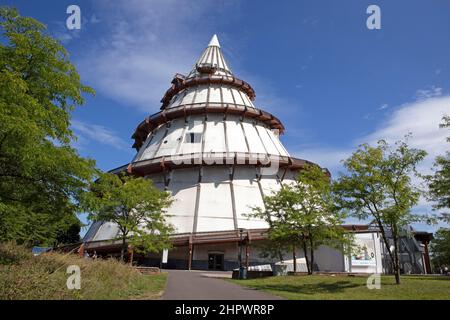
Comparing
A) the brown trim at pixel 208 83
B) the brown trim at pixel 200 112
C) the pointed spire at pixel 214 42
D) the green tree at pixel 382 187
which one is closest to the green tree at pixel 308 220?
the green tree at pixel 382 187

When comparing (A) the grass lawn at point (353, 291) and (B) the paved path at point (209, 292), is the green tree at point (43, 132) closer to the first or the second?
(B) the paved path at point (209, 292)

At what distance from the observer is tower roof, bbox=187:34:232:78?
66500 mm

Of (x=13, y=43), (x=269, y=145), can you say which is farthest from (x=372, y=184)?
(x=269, y=145)

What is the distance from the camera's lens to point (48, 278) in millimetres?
10414

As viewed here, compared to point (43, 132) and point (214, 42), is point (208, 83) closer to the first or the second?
point (214, 42)

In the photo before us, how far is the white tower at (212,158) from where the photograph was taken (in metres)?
41.4

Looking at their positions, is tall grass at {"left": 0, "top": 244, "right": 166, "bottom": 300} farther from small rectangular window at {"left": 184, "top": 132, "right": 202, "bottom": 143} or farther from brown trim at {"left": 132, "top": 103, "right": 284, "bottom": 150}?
brown trim at {"left": 132, "top": 103, "right": 284, "bottom": 150}

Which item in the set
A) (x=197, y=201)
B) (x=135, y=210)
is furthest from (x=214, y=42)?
(x=135, y=210)

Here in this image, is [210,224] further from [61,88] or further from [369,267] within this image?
[61,88]

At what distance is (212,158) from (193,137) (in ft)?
25.2

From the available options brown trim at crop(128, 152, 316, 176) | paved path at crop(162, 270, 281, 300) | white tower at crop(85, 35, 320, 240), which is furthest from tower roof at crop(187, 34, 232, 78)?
paved path at crop(162, 270, 281, 300)

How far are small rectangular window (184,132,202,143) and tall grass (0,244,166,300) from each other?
3530 centimetres

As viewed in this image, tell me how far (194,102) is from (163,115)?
6.74 meters

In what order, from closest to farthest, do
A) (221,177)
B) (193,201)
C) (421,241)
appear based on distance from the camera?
(193,201) < (221,177) < (421,241)
